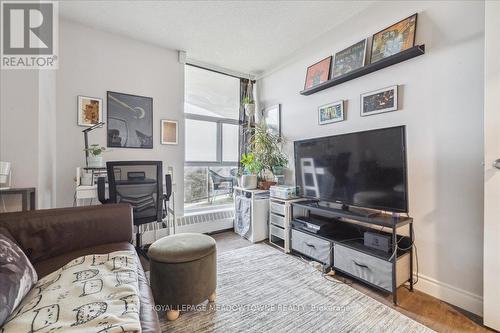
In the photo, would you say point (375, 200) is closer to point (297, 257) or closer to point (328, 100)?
point (297, 257)

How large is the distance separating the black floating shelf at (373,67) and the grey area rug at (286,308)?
1.95 meters

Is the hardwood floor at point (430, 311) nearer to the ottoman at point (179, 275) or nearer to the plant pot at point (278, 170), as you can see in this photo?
the ottoman at point (179, 275)

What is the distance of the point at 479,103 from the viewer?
5.06 ft

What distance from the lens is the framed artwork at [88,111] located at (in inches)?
98.2

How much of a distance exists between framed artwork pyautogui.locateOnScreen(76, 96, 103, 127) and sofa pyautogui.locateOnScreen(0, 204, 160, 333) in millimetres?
1424

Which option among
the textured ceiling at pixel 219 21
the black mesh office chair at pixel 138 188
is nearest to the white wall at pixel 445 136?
the textured ceiling at pixel 219 21

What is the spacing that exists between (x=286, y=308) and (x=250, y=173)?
1.83m

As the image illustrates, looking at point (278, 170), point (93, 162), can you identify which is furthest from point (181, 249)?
point (278, 170)

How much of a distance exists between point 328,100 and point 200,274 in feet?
7.25

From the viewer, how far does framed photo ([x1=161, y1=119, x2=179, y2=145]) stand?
298cm

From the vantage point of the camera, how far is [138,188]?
7.25 ft

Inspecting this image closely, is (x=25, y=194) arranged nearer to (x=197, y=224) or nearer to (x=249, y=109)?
(x=197, y=224)

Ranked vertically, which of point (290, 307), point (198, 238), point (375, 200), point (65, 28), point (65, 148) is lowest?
point (290, 307)

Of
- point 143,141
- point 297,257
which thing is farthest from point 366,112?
point 143,141
